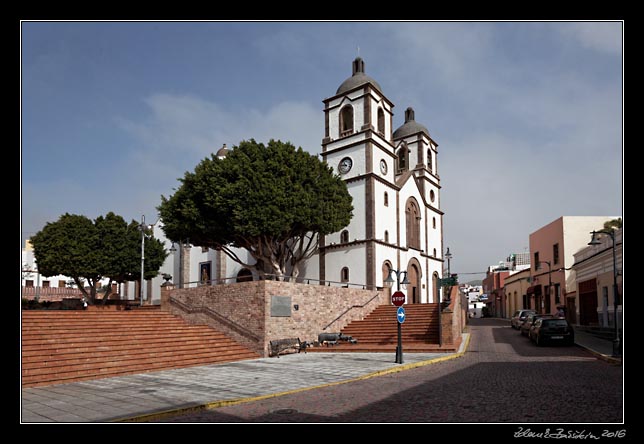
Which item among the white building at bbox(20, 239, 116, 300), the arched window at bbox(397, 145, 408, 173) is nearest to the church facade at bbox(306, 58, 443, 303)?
the arched window at bbox(397, 145, 408, 173)

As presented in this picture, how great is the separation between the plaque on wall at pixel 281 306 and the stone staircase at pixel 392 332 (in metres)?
1.94

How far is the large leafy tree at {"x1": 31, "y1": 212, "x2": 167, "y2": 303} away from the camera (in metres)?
37.7

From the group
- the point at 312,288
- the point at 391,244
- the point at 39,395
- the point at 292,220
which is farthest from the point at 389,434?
the point at 391,244

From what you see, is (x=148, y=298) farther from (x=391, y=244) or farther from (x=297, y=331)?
(x=297, y=331)

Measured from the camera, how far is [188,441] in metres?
7.08

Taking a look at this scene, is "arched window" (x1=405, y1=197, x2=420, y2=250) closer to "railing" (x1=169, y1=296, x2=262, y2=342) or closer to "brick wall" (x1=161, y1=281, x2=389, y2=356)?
"brick wall" (x1=161, y1=281, x2=389, y2=356)

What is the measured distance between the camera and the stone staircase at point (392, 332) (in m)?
22.1

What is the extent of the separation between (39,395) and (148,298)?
33.9m

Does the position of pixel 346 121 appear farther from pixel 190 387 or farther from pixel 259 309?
pixel 190 387

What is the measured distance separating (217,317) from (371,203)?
13.5 meters

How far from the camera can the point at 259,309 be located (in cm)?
2233

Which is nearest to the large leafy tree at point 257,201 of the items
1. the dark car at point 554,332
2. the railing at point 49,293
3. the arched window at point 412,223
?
the arched window at point 412,223

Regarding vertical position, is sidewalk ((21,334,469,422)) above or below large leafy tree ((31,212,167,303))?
below

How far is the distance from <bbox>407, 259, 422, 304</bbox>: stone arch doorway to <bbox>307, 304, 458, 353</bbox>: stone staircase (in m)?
7.33
